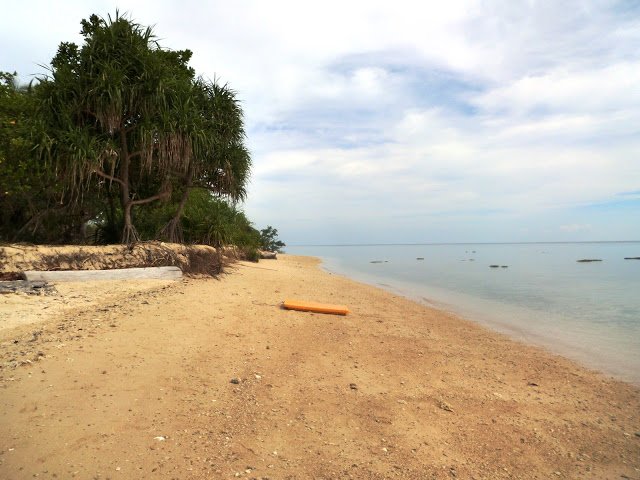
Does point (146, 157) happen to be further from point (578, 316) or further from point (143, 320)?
point (578, 316)

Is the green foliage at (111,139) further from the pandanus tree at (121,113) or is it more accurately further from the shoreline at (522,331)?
the shoreline at (522,331)

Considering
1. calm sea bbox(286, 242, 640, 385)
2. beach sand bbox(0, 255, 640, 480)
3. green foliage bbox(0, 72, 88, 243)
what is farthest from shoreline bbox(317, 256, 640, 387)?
green foliage bbox(0, 72, 88, 243)

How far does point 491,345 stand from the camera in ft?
22.2

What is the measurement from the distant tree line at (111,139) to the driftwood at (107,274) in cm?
158

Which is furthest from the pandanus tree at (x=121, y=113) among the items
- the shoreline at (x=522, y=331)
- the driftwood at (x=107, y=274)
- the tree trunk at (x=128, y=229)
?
the shoreline at (x=522, y=331)

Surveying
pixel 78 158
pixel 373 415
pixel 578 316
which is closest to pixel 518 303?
pixel 578 316

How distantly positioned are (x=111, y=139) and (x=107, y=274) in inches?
124

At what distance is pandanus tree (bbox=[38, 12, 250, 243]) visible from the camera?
8.20 meters

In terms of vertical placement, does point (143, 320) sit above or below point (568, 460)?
above

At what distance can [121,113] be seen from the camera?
8602 millimetres

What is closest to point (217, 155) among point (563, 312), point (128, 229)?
point (128, 229)

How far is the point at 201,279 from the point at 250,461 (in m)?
7.00

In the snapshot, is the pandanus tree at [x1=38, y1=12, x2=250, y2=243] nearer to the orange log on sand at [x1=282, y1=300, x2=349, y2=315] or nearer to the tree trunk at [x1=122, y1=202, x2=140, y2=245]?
the tree trunk at [x1=122, y1=202, x2=140, y2=245]

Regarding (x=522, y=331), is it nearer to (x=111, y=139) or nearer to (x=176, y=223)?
(x=176, y=223)
